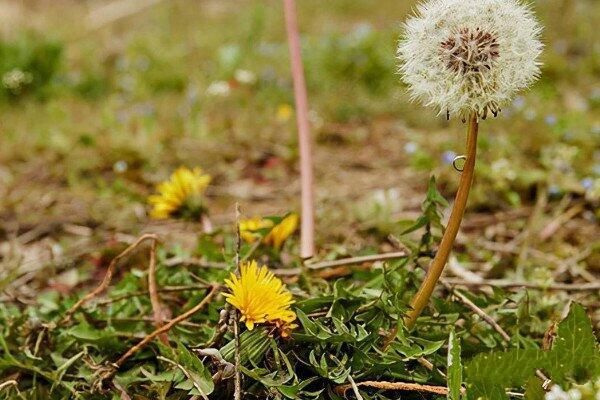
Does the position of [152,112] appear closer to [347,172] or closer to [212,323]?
[347,172]

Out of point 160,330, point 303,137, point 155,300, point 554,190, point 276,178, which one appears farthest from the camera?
point 276,178

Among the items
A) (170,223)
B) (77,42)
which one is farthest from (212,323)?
(77,42)

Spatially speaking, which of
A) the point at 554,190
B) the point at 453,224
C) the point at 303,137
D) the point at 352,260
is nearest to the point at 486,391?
the point at 453,224

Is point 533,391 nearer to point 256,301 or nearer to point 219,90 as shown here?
point 256,301

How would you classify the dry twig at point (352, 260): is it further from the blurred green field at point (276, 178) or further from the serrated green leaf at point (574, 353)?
the serrated green leaf at point (574, 353)

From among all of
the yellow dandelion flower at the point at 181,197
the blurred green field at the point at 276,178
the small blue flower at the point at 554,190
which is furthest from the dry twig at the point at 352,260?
the small blue flower at the point at 554,190
